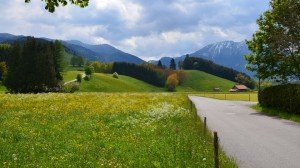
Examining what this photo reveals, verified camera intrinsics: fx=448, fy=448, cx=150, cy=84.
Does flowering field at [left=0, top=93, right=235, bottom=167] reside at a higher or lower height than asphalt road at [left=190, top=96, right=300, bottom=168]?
higher

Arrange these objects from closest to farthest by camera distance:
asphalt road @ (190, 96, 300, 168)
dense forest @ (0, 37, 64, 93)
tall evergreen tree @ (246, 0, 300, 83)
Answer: asphalt road @ (190, 96, 300, 168) < tall evergreen tree @ (246, 0, 300, 83) < dense forest @ (0, 37, 64, 93)

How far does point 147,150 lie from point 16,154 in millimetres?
4009

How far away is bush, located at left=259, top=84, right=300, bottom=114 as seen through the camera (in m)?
36.9

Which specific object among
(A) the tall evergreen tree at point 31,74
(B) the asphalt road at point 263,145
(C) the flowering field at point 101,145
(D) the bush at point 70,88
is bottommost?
(B) the asphalt road at point 263,145

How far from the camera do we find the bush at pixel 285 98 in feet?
121

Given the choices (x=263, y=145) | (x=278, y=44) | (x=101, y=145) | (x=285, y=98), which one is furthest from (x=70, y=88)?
(x=101, y=145)

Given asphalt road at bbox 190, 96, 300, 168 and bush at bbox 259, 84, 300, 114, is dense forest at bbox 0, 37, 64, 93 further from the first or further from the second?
asphalt road at bbox 190, 96, 300, 168

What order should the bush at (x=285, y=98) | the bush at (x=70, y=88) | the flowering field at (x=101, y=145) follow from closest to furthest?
the flowering field at (x=101, y=145) → the bush at (x=285, y=98) → the bush at (x=70, y=88)

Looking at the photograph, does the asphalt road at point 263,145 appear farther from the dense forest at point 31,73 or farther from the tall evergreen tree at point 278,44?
the dense forest at point 31,73


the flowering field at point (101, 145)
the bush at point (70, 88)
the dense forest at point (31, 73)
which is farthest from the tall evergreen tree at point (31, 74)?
the flowering field at point (101, 145)

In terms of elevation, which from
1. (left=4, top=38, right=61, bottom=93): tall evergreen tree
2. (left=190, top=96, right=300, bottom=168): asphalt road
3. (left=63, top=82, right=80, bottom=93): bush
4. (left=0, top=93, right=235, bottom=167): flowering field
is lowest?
(left=190, top=96, right=300, bottom=168): asphalt road

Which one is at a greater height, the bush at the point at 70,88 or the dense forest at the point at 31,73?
the dense forest at the point at 31,73

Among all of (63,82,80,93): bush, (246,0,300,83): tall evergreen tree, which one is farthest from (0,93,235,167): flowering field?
(63,82,80,93): bush

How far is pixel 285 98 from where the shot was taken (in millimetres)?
39688
